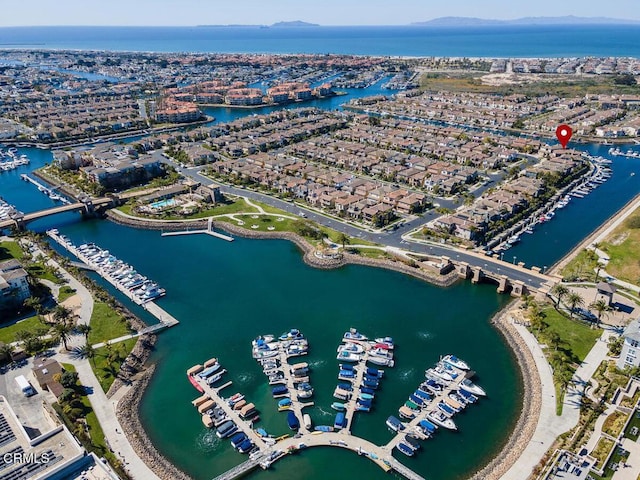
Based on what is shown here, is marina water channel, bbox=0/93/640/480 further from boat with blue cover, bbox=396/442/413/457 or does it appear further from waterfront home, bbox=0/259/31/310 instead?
waterfront home, bbox=0/259/31/310

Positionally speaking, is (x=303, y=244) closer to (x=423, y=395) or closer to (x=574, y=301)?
(x=423, y=395)

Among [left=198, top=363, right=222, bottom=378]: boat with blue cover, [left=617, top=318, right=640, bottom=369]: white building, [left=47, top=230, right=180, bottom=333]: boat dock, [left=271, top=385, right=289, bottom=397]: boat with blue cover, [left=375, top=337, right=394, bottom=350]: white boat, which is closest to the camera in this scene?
[left=617, top=318, right=640, bottom=369]: white building

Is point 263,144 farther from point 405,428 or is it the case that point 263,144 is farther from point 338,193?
point 405,428

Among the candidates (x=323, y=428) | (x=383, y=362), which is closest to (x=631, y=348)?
(x=383, y=362)

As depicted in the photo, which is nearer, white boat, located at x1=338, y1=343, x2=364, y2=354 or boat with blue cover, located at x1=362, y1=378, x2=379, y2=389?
boat with blue cover, located at x1=362, y1=378, x2=379, y2=389

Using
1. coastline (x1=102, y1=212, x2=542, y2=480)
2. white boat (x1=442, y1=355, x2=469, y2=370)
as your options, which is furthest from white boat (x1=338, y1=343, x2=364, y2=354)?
coastline (x1=102, y1=212, x2=542, y2=480)

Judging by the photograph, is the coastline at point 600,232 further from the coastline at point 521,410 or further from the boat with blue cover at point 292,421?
the boat with blue cover at point 292,421

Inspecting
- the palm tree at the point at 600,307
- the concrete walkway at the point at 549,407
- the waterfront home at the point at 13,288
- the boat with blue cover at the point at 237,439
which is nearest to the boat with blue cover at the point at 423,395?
the concrete walkway at the point at 549,407
